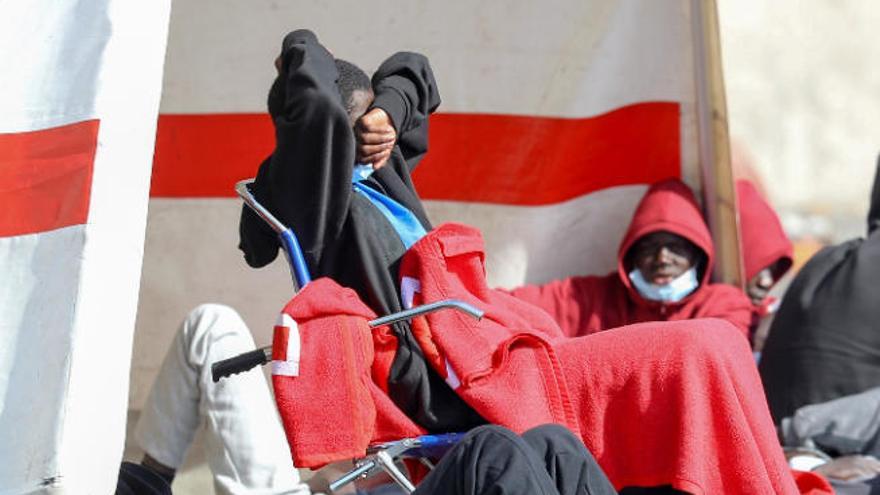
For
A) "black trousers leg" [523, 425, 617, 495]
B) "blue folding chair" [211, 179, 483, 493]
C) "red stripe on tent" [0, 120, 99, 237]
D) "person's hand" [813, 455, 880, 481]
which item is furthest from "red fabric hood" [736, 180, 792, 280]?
"red stripe on tent" [0, 120, 99, 237]

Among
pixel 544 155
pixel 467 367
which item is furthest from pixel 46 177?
pixel 544 155

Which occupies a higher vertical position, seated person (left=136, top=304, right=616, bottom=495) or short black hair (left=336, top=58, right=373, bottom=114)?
short black hair (left=336, top=58, right=373, bottom=114)

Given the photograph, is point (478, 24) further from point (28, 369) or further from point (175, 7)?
point (28, 369)

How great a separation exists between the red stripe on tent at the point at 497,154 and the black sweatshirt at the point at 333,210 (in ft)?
4.50

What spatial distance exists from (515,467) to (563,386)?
492 millimetres

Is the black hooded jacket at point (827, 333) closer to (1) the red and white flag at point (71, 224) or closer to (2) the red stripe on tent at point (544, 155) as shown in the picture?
(2) the red stripe on tent at point (544, 155)

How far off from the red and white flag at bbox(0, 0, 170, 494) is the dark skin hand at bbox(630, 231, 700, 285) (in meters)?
2.05

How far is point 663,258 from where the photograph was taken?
176 inches

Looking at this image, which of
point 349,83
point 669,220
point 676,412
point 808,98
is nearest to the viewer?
point 676,412

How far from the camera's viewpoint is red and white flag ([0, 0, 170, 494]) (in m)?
2.56

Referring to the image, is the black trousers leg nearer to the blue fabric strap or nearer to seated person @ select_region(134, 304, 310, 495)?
the blue fabric strap

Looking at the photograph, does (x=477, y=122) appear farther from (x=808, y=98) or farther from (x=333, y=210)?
(x=808, y=98)

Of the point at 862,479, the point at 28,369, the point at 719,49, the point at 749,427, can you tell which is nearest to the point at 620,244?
the point at 719,49

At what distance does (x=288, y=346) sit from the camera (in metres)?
2.57
